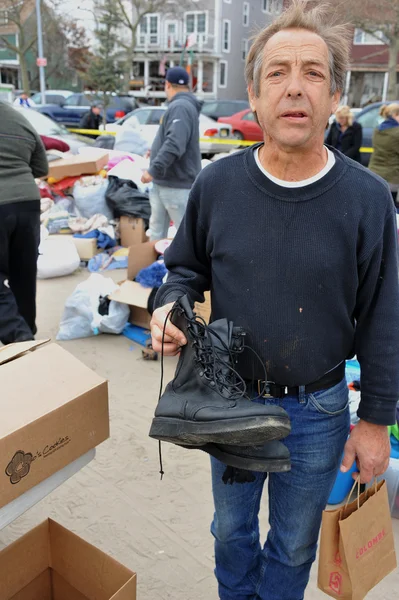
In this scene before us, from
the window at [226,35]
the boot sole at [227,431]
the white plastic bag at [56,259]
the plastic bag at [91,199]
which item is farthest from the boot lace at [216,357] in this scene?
the window at [226,35]

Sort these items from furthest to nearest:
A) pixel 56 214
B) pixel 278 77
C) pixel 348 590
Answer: pixel 56 214, pixel 348 590, pixel 278 77

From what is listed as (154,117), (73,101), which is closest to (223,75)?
(73,101)

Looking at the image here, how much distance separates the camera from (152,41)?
4488 centimetres

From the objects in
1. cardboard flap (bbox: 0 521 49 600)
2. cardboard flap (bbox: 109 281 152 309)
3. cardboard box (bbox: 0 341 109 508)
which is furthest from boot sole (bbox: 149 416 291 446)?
cardboard flap (bbox: 109 281 152 309)

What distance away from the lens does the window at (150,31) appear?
44.4 m

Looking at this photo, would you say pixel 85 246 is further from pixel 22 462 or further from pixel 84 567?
pixel 22 462

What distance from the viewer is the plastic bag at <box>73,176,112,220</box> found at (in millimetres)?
6703

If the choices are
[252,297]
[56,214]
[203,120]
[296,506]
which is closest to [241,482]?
[296,506]

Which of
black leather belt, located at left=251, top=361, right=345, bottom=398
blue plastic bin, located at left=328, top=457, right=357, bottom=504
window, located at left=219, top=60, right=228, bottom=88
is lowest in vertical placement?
blue plastic bin, located at left=328, top=457, right=357, bottom=504

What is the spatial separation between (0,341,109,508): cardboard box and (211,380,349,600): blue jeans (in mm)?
424

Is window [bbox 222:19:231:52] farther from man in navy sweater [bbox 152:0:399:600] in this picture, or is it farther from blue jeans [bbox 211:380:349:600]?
blue jeans [bbox 211:380:349:600]

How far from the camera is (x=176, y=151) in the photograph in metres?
4.79

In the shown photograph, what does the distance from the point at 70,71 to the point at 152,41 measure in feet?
27.8

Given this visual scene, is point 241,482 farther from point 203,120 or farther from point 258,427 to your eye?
point 203,120
